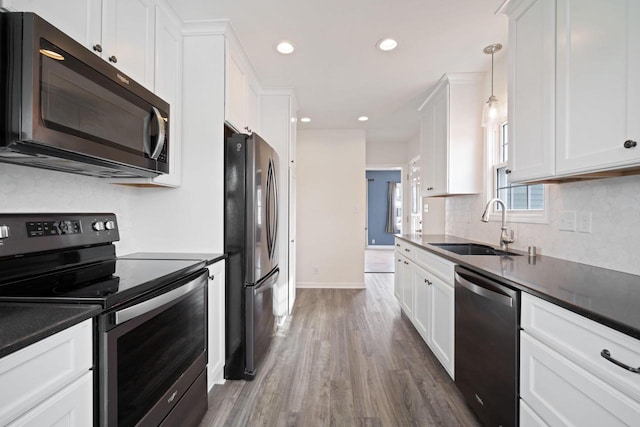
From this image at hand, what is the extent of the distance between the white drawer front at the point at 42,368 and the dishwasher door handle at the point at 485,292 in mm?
1574

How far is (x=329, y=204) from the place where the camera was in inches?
182

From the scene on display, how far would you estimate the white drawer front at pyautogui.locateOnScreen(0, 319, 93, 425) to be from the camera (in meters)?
0.65

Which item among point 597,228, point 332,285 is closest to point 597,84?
point 597,228

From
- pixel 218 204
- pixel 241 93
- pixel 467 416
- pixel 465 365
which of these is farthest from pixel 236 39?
pixel 467 416

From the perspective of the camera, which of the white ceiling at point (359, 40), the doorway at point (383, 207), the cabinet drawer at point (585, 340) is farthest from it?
the doorway at point (383, 207)

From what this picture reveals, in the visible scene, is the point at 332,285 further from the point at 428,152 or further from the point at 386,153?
the point at 386,153

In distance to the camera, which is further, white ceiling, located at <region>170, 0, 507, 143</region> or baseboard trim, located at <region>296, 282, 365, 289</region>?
baseboard trim, located at <region>296, 282, 365, 289</region>

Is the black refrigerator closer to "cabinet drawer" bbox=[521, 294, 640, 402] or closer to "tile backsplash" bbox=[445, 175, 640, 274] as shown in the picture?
"cabinet drawer" bbox=[521, 294, 640, 402]

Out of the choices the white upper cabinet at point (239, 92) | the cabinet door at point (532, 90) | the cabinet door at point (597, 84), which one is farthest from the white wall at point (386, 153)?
the cabinet door at point (597, 84)

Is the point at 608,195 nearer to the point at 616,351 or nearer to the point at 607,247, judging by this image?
the point at 607,247

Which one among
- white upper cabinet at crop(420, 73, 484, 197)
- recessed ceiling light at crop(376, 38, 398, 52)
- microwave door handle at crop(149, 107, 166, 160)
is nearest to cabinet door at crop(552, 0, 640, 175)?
recessed ceiling light at crop(376, 38, 398, 52)

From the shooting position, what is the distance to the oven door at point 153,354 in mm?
919

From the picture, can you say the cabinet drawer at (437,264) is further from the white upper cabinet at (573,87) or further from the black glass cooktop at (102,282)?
the black glass cooktop at (102,282)

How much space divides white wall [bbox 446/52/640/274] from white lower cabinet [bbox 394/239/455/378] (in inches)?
25.7
